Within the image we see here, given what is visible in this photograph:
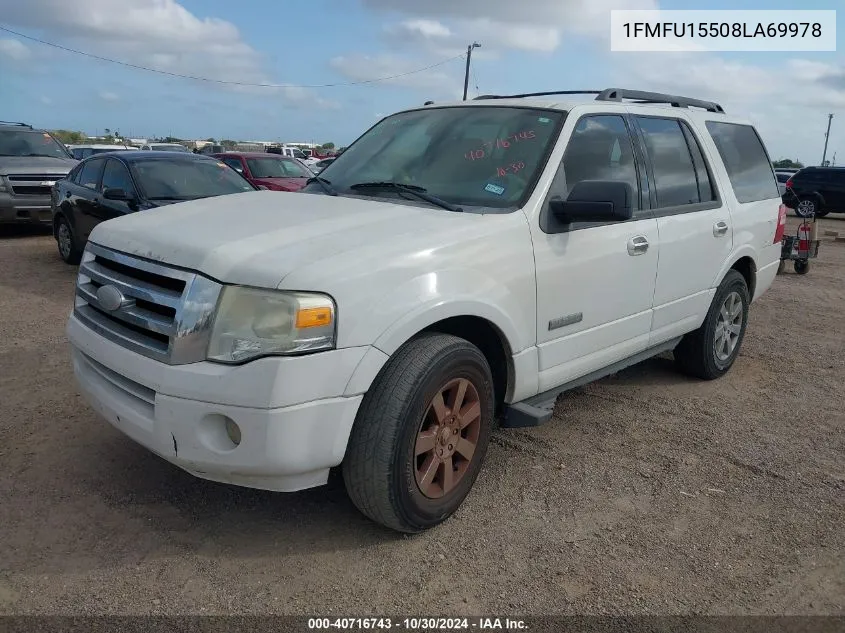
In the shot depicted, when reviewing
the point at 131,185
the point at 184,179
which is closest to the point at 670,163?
the point at 184,179

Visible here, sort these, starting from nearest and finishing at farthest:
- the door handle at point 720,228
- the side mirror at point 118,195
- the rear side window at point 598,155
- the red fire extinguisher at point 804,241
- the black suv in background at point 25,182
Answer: the rear side window at point 598,155 < the door handle at point 720,228 < the side mirror at point 118,195 < the red fire extinguisher at point 804,241 < the black suv in background at point 25,182

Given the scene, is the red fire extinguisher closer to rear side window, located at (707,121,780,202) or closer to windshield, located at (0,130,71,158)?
rear side window, located at (707,121,780,202)

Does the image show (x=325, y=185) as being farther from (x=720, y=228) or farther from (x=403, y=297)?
(x=720, y=228)

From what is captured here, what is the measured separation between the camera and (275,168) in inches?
536

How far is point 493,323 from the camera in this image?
3.18 m

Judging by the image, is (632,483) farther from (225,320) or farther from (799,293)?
(799,293)

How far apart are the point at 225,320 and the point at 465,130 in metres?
1.90

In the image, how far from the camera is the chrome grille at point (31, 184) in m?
11.5

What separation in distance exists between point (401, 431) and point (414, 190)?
54.5 inches

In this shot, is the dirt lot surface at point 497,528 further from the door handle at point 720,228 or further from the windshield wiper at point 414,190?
the windshield wiper at point 414,190

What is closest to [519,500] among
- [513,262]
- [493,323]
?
[493,323]

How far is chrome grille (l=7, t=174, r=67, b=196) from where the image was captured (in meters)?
11.5

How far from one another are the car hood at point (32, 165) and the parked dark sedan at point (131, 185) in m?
2.60

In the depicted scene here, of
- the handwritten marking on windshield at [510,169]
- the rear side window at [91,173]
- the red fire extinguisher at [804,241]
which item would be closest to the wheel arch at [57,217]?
the rear side window at [91,173]
